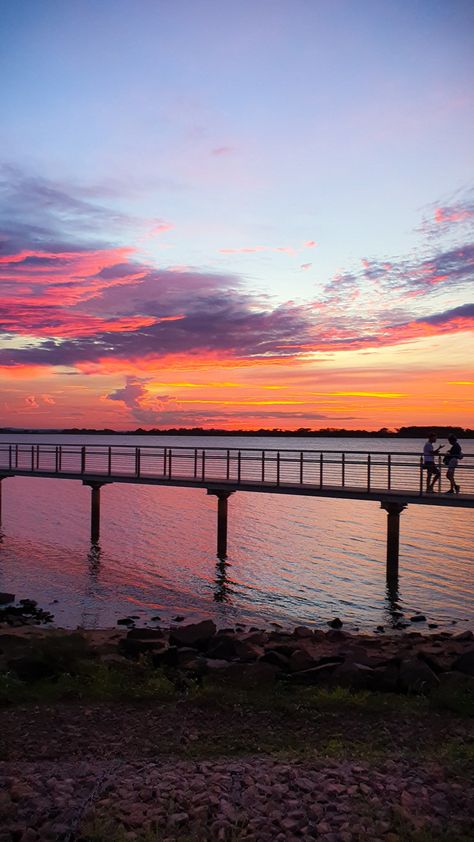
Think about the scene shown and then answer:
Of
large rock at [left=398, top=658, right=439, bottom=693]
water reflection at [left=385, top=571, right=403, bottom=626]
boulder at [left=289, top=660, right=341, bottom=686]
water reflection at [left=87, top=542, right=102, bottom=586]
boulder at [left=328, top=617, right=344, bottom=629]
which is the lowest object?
water reflection at [left=87, top=542, right=102, bottom=586]

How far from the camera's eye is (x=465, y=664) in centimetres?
1330

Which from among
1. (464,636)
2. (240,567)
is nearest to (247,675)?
(464,636)

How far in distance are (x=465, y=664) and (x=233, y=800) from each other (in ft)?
24.9

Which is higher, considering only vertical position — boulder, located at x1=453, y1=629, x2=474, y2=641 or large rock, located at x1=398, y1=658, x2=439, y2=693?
large rock, located at x1=398, y1=658, x2=439, y2=693

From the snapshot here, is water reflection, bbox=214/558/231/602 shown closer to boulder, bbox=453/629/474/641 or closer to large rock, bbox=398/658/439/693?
boulder, bbox=453/629/474/641

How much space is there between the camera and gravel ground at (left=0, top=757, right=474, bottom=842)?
6.66 meters

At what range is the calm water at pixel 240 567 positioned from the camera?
846 inches

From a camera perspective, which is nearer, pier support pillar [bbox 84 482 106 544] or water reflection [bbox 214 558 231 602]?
water reflection [bbox 214 558 231 602]

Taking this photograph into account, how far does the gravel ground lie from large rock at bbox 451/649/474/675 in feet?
18.0

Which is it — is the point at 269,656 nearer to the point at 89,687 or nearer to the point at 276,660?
the point at 276,660

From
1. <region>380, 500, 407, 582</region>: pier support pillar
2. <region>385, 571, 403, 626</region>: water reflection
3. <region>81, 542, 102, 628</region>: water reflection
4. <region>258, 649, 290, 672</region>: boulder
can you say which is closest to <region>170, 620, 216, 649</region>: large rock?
<region>258, 649, 290, 672</region>: boulder

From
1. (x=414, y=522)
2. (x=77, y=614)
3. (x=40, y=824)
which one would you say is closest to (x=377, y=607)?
(x=77, y=614)

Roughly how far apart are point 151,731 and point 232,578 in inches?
664

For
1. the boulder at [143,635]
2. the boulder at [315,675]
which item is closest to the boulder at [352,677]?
the boulder at [315,675]
